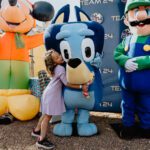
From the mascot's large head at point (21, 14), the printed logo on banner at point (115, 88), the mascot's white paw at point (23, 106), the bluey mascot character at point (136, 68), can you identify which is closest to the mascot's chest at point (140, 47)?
the bluey mascot character at point (136, 68)

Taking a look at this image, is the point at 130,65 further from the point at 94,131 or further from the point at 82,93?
the point at 94,131

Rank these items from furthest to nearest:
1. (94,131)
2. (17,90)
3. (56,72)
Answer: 1. (17,90)
2. (94,131)
3. (56,72)

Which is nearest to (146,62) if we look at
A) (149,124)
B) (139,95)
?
(139,95)

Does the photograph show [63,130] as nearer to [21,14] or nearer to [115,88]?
[115,88]

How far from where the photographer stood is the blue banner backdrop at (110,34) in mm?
4906

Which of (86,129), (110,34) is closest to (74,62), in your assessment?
(86,129)

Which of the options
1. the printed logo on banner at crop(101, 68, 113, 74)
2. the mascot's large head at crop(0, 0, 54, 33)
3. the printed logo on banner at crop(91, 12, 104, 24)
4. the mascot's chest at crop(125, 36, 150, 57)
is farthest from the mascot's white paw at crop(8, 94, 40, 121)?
the mascot's chest at crop(125, 36, 150, 57)

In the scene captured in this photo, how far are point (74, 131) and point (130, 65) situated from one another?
1099 mm

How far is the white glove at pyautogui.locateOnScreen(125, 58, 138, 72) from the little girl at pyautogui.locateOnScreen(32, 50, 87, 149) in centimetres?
55

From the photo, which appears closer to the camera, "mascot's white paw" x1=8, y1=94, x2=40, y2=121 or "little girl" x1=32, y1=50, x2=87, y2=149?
"little girl" x1=32, y1=50, x2=87, y2=149

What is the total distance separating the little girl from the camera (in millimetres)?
3633

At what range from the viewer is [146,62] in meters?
3.78

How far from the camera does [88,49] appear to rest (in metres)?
3.93

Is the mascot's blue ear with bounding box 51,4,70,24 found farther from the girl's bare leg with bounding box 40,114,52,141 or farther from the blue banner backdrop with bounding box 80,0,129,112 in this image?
the girl's bare leg with bounding box 40,114,52,141
